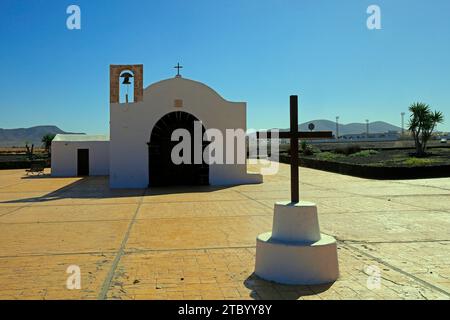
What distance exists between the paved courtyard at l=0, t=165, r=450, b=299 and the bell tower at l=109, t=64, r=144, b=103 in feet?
19.1

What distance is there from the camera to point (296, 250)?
5.43m

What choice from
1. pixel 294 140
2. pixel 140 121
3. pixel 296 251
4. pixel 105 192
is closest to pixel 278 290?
pixel 296 251

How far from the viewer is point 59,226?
392 inches

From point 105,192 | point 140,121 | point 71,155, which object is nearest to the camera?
point 105,192

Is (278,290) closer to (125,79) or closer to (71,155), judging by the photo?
(125,79)

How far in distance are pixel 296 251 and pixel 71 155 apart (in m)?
24.6

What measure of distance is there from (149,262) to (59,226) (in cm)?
427

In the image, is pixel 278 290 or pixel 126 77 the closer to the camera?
pixel 278 290

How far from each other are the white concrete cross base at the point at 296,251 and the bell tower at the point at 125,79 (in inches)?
583

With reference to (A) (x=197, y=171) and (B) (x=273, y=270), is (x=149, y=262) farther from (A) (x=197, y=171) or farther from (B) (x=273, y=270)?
(A) (x=197, y=171)

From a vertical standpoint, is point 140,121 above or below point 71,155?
above

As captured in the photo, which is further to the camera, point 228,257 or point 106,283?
point 228,257

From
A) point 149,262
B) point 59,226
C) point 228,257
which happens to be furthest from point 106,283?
point 59,226
